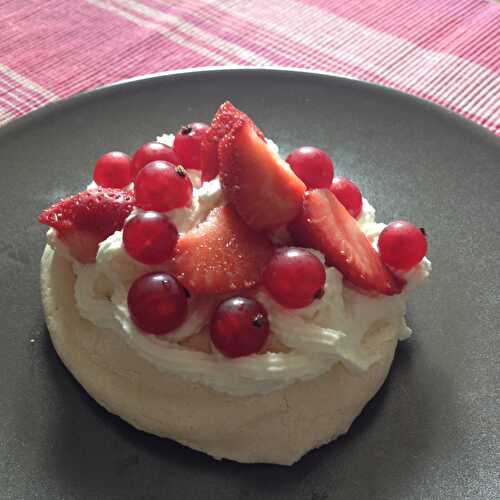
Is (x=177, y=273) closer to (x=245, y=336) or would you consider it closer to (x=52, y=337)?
(x=245, y=336)

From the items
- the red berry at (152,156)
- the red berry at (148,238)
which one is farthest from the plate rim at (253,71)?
the red berry at (148,238)

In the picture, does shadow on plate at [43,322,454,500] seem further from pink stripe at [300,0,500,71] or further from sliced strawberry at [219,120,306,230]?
pink stripe at [300,0,500,71]

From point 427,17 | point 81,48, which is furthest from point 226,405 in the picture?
point 427,17

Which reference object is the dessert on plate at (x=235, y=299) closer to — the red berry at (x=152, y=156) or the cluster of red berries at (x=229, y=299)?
the cluster of red berries at (x=229, y=299)

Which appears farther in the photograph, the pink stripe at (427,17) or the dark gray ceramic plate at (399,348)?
the pink stripe at (427,17)

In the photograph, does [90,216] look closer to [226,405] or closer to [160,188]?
[160,188]

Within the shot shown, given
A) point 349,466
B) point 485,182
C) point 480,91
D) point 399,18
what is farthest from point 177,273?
point 399,18
